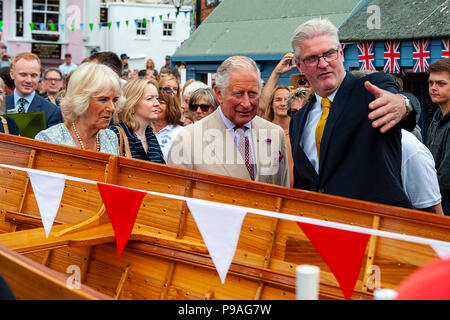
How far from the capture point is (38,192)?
421 cm

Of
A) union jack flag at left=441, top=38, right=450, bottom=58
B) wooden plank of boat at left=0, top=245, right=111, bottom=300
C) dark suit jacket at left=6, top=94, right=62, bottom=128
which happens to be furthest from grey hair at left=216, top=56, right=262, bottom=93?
union jack flag at left=441, top=38, right=450, bottom=58

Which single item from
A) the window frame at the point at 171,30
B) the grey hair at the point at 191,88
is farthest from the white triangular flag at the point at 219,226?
the window frame at the point at 171,30

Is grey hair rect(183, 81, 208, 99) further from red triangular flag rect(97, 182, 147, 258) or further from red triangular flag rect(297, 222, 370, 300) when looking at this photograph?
red triangular flag rect(297, 222, 370, 300)

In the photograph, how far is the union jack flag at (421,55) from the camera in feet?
33.0

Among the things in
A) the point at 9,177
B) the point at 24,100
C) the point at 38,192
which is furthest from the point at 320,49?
the point at 24,100

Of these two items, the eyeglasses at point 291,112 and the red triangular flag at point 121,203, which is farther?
the eyeglasses at point 291,112

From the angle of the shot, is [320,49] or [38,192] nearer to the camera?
[320,49]

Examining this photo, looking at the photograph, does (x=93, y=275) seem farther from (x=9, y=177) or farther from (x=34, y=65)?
(x=34, y=65)

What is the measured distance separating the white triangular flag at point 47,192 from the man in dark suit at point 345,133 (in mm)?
1769

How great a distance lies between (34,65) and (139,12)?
2803 cm

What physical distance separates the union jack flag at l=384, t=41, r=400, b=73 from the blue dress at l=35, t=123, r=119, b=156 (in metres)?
7.08

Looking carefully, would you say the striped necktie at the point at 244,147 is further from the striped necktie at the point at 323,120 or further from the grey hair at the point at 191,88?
the grey hair at the point at 191,88

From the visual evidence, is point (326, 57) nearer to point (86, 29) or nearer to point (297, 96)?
point (297, 96)

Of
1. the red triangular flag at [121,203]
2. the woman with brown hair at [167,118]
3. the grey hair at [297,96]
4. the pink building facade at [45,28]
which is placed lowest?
the red triangular flag at [121,203]
